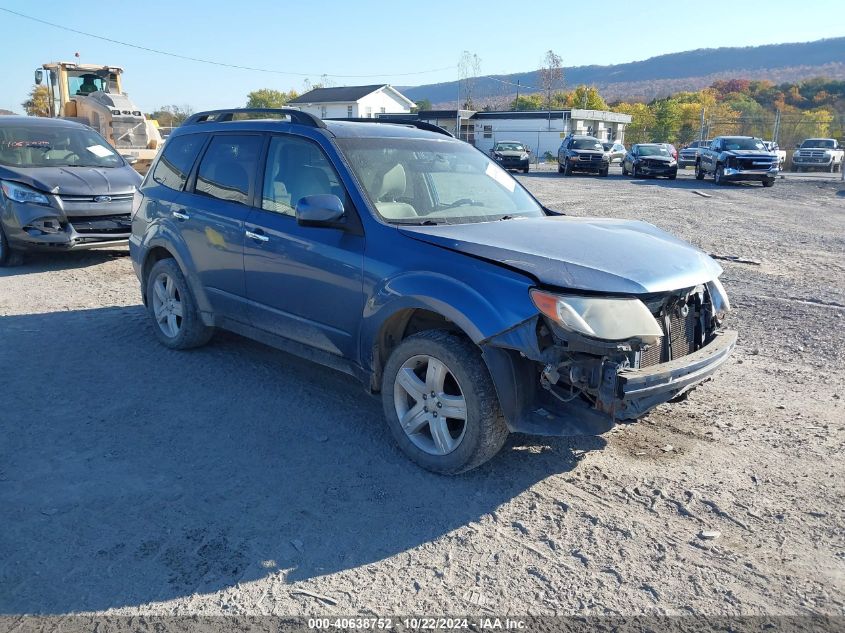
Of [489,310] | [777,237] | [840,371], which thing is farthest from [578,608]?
[777,237]

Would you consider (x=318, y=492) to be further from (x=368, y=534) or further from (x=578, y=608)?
(x=578, y=608)

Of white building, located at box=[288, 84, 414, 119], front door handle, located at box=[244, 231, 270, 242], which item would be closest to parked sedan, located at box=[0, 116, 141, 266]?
front door handle, located at box=[244, 231, 270, 242]

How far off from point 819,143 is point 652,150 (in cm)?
1584

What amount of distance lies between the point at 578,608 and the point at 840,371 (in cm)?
387

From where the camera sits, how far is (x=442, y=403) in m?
3.83

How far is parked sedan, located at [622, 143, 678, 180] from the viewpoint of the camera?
30.3m

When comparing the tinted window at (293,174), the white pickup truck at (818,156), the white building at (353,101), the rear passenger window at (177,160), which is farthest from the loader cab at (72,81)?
the white building at (353,101)

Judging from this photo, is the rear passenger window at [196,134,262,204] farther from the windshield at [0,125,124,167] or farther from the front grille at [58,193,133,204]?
the windshield at [0,125,124,167]

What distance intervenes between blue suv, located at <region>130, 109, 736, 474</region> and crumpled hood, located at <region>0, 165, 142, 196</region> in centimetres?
413

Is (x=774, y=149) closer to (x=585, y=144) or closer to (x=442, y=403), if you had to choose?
(x=585, y=144)

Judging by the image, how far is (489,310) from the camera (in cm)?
354

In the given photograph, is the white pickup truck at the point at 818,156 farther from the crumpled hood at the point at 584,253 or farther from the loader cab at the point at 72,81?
the crumpled hood at the point at 584,253

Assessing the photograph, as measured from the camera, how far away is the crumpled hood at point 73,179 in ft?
30.0

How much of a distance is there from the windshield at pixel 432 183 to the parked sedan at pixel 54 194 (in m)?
5.75
